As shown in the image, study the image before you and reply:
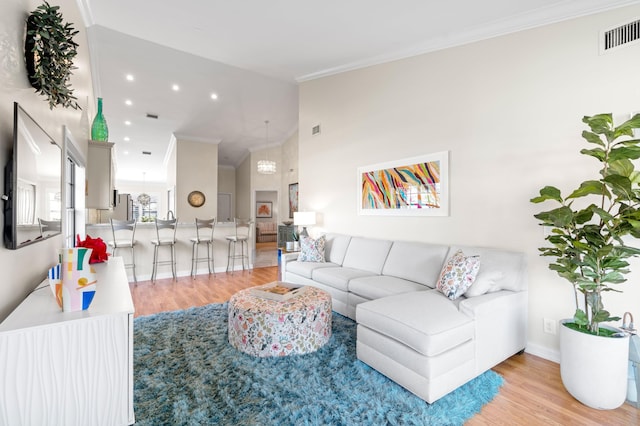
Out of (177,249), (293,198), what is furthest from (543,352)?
(293,198)

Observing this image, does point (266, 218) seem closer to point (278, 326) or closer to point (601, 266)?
point (278, 326)

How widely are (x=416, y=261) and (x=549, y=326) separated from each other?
1.22 meters

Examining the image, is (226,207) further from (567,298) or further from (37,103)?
(567,298)

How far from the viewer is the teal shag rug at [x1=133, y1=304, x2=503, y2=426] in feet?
5.67

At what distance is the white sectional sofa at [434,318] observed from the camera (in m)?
1.90

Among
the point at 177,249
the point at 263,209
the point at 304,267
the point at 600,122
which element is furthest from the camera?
the point at 263,209

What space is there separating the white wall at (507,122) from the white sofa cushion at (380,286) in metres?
0.70

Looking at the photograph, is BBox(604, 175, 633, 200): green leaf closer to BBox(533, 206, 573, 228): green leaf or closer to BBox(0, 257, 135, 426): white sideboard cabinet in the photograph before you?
BBox(533, 206, 573, 228): green leaf

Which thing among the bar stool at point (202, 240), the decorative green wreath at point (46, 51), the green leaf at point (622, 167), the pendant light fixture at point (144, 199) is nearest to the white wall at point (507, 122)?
the green leaf at point (622, 167)

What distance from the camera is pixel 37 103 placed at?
1770 mm

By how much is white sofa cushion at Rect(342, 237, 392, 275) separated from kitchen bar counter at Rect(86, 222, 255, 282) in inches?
126

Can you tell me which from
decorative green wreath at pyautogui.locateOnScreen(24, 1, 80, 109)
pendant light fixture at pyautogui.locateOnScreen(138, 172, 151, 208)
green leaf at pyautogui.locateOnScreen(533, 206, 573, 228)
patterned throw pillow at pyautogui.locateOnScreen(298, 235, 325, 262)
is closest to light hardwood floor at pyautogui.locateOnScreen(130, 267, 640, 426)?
green leaf at pyautogui.locateOnScreen(533, 206, 573, 228)

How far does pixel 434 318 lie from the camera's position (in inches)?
79.3

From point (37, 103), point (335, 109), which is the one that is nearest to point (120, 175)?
point (335, 109)
